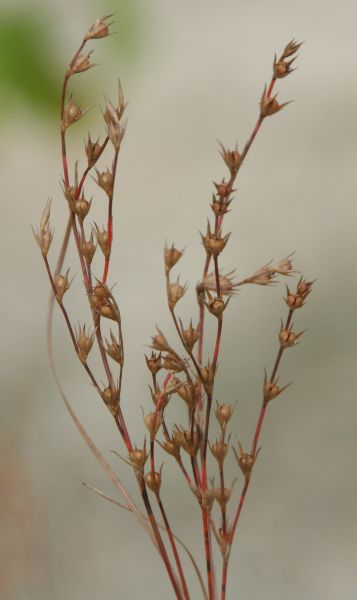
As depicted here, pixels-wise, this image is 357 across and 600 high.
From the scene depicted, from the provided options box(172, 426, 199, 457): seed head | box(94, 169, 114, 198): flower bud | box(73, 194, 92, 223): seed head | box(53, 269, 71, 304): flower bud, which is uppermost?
box(94, 169, 114, 198): flower bud

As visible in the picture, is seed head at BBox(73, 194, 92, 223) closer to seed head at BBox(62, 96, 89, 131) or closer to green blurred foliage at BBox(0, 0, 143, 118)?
seed head at BBox(62, 96, 89, 131)

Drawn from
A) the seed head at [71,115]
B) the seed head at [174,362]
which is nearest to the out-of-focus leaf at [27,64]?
the seed head at [71,115]

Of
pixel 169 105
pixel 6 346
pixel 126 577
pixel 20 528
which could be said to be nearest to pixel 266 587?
pixel 126 577

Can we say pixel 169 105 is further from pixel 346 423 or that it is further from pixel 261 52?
pixel 346 423

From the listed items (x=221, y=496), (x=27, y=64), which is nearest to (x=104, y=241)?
(x=221, y=496)

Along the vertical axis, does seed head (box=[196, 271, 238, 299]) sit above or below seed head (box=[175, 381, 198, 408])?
above

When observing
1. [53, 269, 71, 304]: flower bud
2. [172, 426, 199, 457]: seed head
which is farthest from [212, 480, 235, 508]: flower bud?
[53, 269, 71, 304]: flower bud
